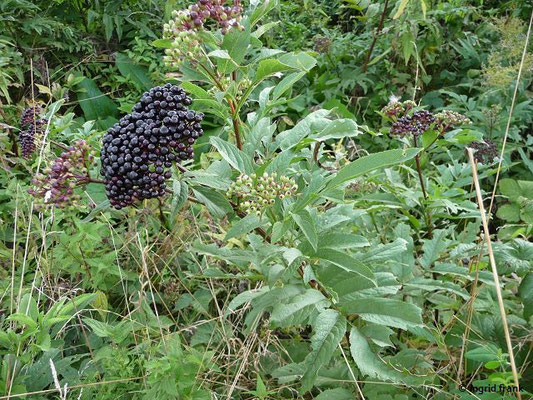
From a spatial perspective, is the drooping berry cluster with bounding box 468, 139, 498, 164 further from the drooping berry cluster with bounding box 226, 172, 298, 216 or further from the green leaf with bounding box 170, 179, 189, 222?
the green leaf with bounding box 170, 179, 189, 222

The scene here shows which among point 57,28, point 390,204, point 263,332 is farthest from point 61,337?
point 57,28

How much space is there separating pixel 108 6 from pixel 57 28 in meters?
0.41

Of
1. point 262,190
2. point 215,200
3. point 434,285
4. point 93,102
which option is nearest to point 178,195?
point 215,200

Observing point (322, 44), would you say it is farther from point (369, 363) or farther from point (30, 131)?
point (369, 363)

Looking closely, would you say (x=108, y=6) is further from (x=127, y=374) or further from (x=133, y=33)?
(x=127, y=374)

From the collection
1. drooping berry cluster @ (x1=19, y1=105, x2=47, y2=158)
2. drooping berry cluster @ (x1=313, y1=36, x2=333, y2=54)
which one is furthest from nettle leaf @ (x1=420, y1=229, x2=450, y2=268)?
drooping berry cluster @ (x1=313, y1=36, x2=333, y2=54)

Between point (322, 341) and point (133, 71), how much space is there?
9.49 ft

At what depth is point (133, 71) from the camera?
366cm

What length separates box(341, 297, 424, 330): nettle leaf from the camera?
122cm

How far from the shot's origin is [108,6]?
12.3ft

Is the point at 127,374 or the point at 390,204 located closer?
the point at 127,374

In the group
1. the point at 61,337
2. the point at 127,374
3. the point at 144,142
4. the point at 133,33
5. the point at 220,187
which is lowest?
the point at 61,337

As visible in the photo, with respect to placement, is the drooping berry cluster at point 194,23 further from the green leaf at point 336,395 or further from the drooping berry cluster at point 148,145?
the green leaf at point 336,395

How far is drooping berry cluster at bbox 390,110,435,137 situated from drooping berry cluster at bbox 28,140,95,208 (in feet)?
3.21
